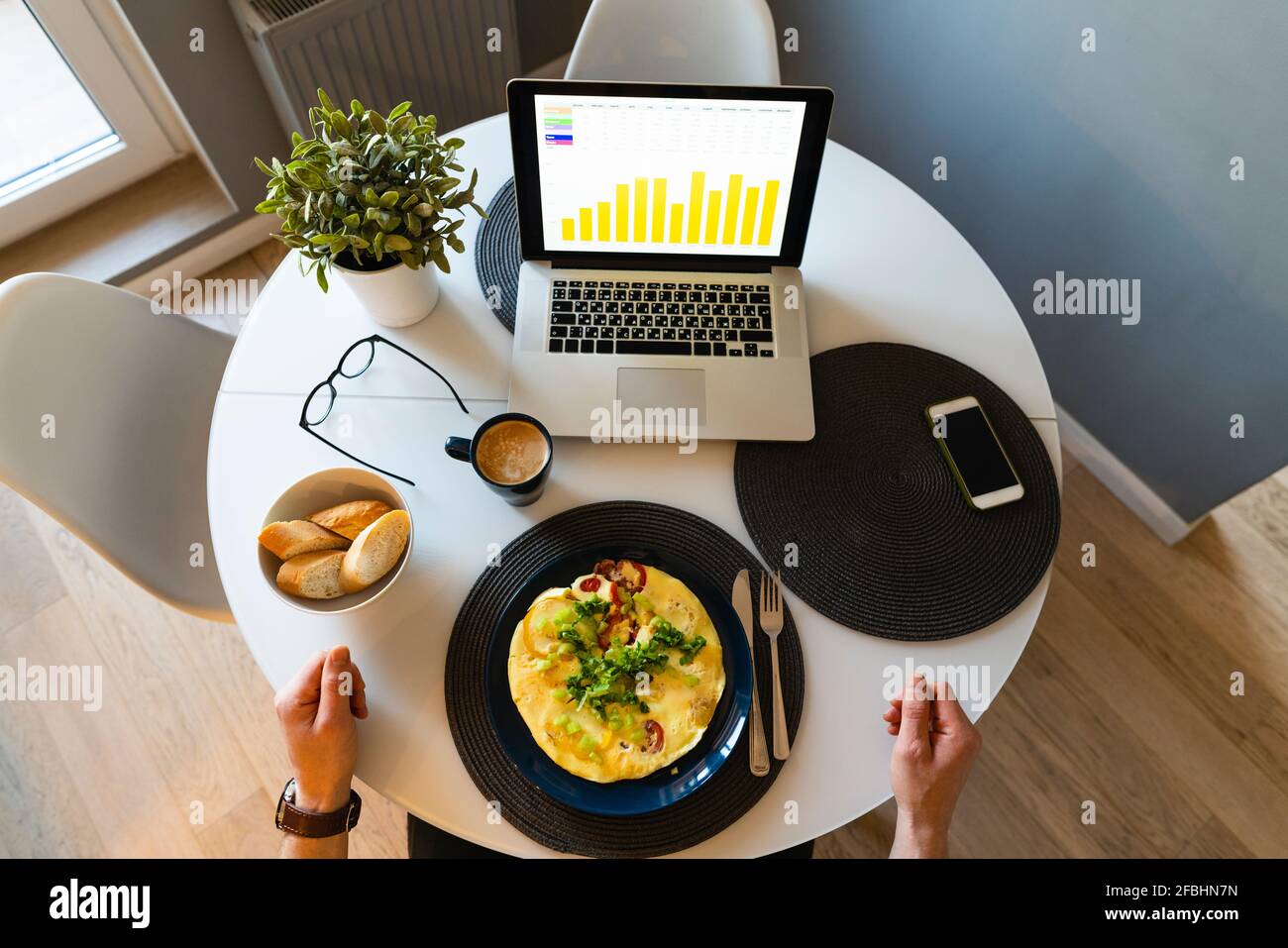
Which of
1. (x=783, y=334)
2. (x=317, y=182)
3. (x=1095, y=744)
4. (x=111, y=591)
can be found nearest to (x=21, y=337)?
(x=317, y=182)

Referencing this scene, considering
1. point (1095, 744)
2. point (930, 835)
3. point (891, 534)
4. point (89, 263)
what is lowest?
point (1095, 744)

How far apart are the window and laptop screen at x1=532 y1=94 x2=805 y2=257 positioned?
131 centimetres

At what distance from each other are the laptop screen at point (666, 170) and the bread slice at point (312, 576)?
1.56 ft

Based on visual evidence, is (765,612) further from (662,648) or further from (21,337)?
(21,337)

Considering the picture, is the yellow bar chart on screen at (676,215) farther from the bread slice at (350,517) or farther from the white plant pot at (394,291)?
the bread slice at (350,517)

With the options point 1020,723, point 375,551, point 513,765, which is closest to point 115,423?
point 375,551

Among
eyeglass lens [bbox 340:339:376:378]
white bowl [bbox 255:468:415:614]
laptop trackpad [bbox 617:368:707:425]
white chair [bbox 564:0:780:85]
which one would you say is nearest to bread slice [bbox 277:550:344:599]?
white bowl [bbox 255:468:415:614]

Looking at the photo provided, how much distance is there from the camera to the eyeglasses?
3.52ft

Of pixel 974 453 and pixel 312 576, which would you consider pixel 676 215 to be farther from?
pixel 312 576

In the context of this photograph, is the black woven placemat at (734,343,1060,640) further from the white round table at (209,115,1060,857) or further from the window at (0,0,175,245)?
the window at (0,0,175,245)

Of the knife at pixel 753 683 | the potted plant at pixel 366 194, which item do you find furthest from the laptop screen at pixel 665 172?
the knife at pixel 753 683

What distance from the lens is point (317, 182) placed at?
97 centimetres

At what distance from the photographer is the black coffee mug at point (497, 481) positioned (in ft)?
3.26

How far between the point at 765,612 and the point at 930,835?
0.31m
